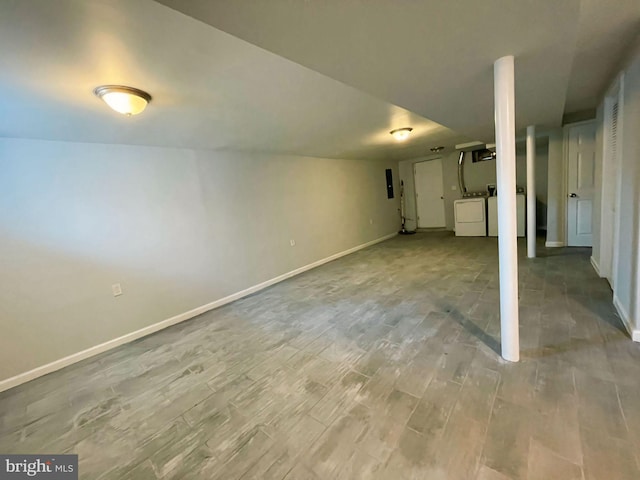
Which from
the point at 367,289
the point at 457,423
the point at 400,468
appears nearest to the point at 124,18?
the point at 400,468

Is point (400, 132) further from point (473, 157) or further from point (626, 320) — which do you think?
point (473, 157)

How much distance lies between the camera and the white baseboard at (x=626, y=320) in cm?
205

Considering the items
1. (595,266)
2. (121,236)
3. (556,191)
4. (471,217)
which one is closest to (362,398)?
(121,236)

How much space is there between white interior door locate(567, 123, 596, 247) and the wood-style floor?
6.63ft

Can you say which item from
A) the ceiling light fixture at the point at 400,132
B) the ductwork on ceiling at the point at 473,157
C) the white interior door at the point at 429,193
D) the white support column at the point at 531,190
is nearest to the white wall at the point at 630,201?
the white support column at the point at 531,190

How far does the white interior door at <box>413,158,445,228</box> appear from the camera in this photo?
25.8ft

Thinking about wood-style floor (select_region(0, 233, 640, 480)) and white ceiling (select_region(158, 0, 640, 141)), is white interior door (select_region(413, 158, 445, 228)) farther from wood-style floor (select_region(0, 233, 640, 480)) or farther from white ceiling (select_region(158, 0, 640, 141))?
white ceiling (select_region(158, 0, 640, 141))

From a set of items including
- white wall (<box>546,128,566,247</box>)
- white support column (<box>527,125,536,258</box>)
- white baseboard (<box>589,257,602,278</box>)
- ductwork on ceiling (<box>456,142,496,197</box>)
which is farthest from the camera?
ductwork on ceiling (<box>456,142,496,197</box>)

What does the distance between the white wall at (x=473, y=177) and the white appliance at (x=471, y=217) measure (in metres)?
0.89

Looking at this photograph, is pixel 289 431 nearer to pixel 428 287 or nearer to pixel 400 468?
pixel 400 468

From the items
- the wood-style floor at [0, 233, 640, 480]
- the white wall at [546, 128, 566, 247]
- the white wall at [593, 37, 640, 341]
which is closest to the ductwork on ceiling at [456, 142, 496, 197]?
the white wall at [546, 128, 566, 247]

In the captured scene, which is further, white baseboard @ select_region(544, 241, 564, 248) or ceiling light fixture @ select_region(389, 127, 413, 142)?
white baseboard @ select_region(544, 241, 564, 248)

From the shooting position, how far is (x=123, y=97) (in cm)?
181

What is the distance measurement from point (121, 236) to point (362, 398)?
2.99 meters
